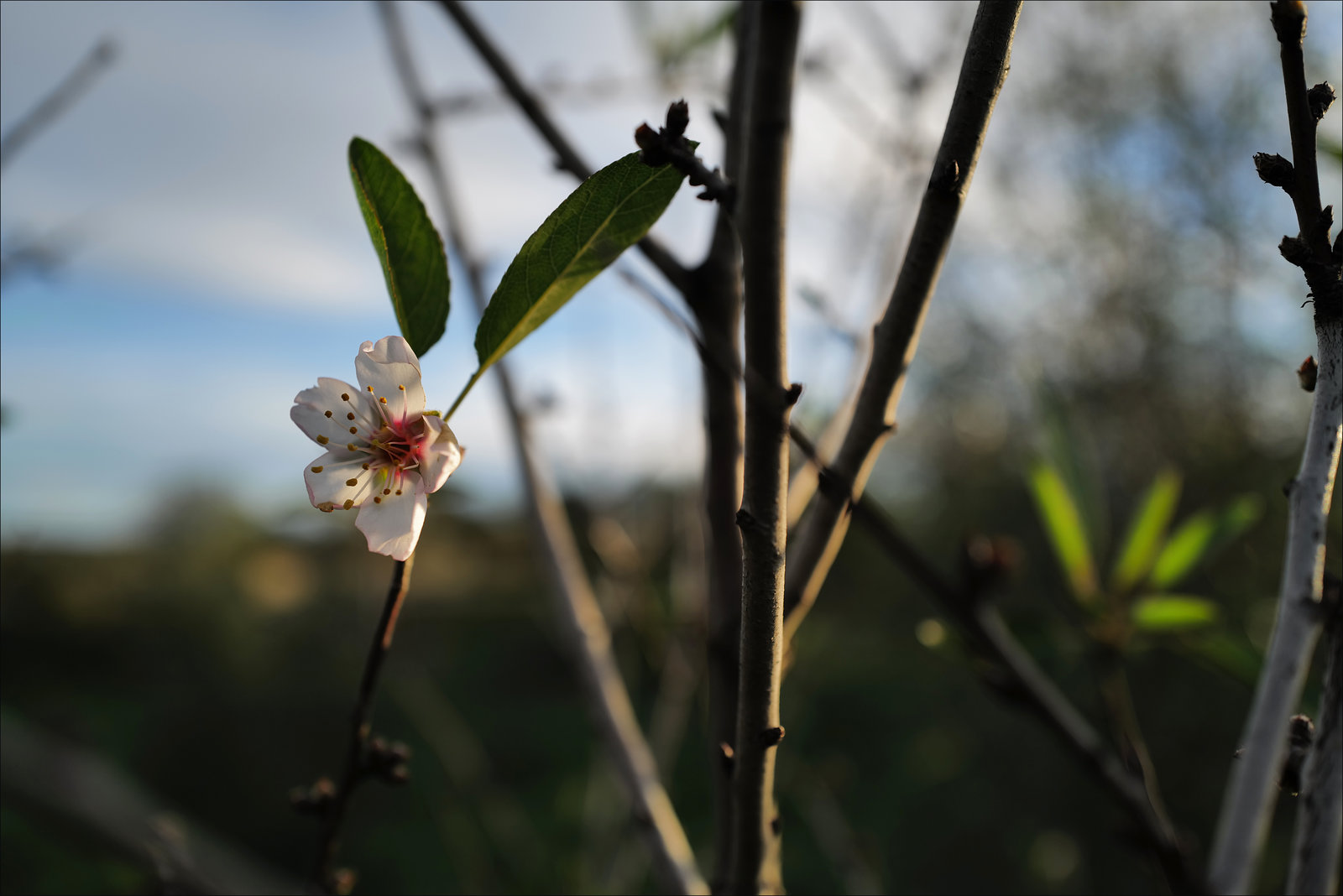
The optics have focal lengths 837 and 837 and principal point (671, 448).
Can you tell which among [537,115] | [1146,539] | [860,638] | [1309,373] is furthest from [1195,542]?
[860,638]

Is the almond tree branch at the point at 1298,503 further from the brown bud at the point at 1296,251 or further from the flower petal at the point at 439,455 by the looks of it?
the flower petal at the point at 439,455

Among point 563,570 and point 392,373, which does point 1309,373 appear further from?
point 563,570

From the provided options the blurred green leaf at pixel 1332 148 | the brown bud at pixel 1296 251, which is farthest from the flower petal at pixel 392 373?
the blurred green leaf at pixel 1332 148

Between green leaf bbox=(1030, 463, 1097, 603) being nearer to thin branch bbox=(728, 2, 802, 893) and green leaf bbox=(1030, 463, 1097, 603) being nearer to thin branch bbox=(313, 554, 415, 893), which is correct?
thin branch bbox=(728, 2, 802, 893)

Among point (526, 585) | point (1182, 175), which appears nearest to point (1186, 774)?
point (1182, 175)

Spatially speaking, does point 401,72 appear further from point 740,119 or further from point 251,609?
point 251,609

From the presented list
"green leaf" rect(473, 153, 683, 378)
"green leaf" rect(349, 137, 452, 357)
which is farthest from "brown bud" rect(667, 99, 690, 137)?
"green leaf" rect(349, 137, 452, 357)
